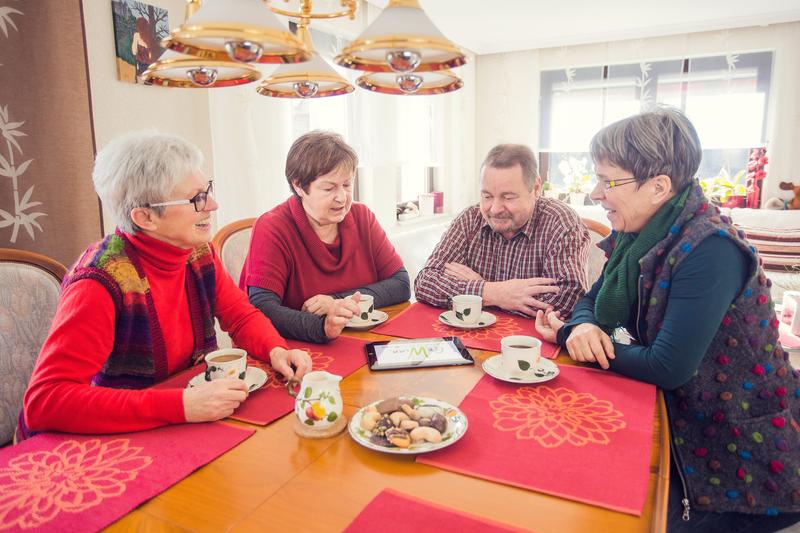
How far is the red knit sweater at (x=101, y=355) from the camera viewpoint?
953mm

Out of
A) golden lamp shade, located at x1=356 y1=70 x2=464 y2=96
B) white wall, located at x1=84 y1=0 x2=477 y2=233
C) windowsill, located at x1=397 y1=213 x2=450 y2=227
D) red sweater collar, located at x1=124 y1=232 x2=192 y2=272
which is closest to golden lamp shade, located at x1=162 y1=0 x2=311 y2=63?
golden lamp shade, located at x1=356 y1=70 x2=464 y2=96

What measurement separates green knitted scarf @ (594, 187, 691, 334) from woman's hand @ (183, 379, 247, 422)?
3.01 ft

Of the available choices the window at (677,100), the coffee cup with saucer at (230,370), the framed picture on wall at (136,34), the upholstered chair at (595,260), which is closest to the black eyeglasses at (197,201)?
the coffee cup with saucer at (230,370)

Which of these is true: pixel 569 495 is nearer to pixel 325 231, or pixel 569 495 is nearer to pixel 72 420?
pixel 72 420

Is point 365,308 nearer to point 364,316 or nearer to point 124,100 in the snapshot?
point 364,316

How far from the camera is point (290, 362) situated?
1.26 metres

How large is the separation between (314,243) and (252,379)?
78 cm

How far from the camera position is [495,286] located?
5.84ft

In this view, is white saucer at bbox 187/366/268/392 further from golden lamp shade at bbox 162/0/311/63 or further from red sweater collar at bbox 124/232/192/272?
golden lamp shade at bbox 162/0/311/63

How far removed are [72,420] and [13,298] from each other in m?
0.58

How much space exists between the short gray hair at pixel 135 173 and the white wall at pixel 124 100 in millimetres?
936

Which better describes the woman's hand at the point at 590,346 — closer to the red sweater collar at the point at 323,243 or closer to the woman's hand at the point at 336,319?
Answer: the woman's hand at the point at 336,319

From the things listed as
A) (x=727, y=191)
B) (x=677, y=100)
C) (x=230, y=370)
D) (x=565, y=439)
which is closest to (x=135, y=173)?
(x=230, y=370)

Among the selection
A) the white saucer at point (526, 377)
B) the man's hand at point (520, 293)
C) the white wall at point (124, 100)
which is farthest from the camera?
the white wall at point (124, 100)
